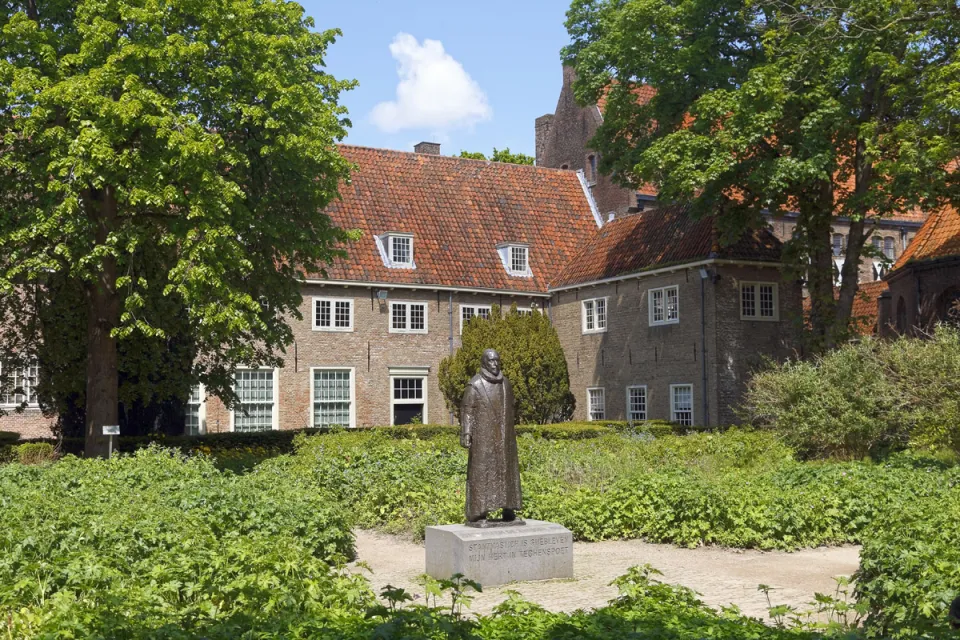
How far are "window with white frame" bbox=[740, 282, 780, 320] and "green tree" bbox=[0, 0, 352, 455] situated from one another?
14263 millimetres

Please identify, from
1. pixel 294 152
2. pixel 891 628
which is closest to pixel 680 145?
pixel 294 152

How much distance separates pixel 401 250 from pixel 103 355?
1428cm

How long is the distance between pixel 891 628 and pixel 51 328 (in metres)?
21.3

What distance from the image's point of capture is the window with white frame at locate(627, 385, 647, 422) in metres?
34.1

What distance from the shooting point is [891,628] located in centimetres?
786

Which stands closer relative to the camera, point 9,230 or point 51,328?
point 9,230

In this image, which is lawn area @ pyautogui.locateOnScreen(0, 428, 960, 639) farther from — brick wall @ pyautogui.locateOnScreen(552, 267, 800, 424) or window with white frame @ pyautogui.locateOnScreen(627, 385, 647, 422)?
window with white frame @ pyautogui.locateOnScreen(627, 385, 647, 422)

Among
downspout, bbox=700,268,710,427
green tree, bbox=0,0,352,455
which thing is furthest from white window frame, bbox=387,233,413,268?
green tree, bbox=0,0,352,455

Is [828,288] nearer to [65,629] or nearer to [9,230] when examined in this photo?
[9,230]

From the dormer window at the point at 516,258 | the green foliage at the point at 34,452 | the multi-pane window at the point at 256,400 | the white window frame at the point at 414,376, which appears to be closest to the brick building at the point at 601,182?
the dormer window at the point at 516,258

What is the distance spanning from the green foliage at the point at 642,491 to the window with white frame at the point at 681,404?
1059 centimetres

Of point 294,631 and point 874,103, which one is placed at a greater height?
point 874,103

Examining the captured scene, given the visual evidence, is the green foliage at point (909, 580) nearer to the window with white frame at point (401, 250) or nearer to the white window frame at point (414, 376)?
the white window frame at point (414, 376)

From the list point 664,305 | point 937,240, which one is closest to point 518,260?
point 664,305
